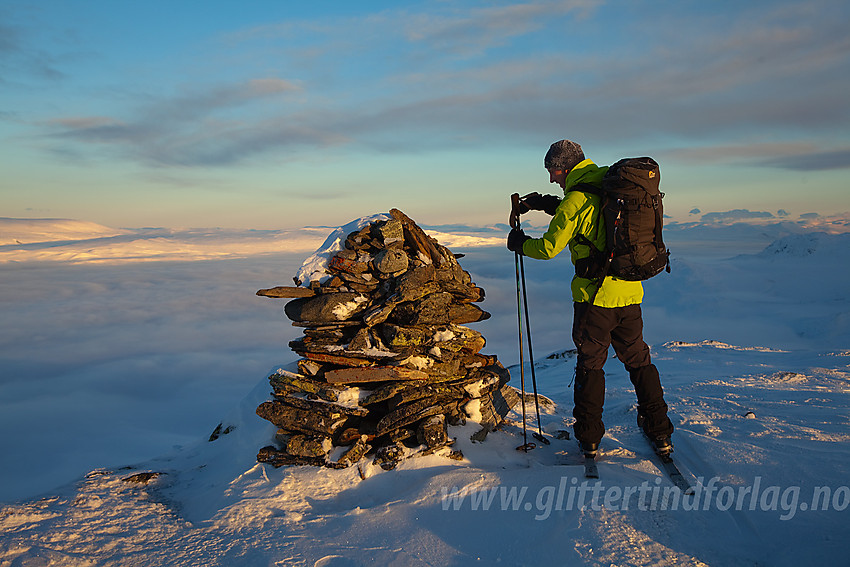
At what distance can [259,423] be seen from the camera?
364 inches

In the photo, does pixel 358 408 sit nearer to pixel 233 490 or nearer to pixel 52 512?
pixel 233 490

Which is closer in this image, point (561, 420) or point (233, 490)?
point (233, 490)

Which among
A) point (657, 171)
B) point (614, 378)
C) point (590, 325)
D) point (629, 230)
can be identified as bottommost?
point (614, 378)

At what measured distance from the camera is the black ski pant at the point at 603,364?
6.50 m

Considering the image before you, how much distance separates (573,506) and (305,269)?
17.9 ft

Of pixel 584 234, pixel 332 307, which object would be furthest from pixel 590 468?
pixel 332 307

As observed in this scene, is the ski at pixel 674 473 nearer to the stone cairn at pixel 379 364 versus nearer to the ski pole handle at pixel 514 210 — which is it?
the stone cairn at pixel 379 364

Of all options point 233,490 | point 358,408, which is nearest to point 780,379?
point 358,408

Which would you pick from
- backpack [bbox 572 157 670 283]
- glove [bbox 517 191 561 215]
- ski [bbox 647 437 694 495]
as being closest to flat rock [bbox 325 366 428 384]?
glove [bbox 517 191 561 215]

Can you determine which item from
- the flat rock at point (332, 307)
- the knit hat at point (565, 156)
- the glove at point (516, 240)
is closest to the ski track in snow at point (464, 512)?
the flat rock at point (332, 307)

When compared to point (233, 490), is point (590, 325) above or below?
above

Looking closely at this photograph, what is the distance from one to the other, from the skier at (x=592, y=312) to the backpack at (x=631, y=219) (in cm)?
20

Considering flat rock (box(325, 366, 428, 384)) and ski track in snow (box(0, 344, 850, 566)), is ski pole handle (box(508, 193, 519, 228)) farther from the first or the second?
ski track in snow (box(0, 344, 850, 566))

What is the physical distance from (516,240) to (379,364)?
299cm
